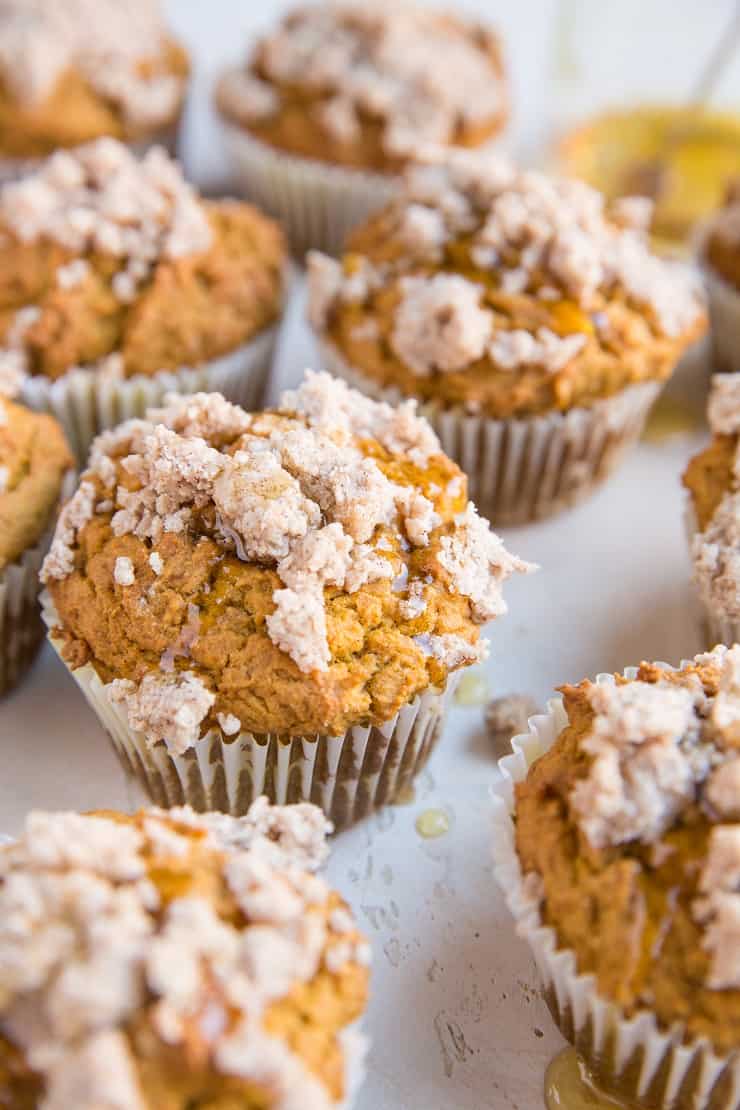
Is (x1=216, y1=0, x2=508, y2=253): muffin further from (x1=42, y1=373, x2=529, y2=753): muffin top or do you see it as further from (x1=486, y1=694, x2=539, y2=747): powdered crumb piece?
(x1=486, y1=694, x2=539, y2=747): powdered crumb piece

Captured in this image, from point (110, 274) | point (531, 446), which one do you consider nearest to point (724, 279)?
point (531, 446)

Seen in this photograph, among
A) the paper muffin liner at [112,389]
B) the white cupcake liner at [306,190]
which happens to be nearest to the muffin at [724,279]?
the white cupcake liner at [306,190]

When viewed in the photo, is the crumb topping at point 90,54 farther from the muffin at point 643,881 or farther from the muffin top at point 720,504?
the muffin at point 643,881

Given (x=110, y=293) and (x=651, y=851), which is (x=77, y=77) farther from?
(x=651, y=851)

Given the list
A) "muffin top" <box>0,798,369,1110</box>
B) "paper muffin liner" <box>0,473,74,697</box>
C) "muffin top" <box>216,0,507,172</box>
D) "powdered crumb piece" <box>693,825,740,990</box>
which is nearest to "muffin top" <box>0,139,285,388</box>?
"paper muffin liner" <box>0,473,74,697</box>

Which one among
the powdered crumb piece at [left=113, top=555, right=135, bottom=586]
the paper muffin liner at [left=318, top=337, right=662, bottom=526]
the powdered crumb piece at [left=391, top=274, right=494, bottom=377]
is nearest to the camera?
the powdered crumb piece at [left=113, top=555, right=135, bottom=586]

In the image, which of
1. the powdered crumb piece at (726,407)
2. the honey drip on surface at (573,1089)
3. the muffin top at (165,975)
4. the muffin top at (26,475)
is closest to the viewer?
the muffin top at (165,975)

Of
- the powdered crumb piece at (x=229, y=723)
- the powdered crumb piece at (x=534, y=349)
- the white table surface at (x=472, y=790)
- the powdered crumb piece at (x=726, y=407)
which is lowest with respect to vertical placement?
the white table surface at (x=472, y=790)
